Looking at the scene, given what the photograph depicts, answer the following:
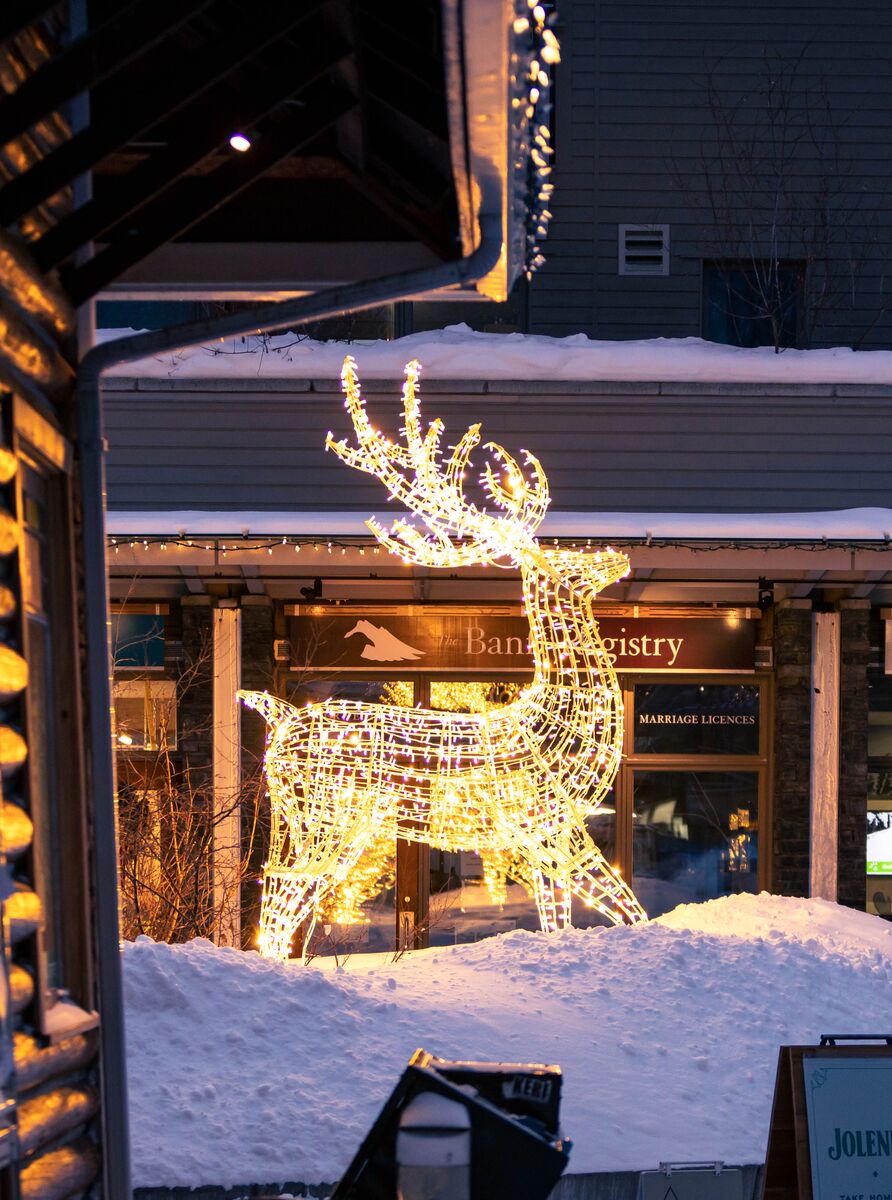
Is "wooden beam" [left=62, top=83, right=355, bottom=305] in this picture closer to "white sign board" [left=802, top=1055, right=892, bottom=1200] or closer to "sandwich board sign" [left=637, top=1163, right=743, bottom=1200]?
"white sign board" [left=802, top=1055, right=892, bottom=1200]

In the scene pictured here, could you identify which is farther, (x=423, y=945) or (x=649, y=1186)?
(x=423, y=945)

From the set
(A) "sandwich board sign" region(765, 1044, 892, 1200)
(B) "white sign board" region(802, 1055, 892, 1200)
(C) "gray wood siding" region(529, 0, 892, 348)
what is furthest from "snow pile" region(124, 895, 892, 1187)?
(C) "gray wood siding" region(529, 0, 892, 348)

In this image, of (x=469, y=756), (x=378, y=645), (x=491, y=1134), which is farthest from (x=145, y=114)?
(x=378, y=645)

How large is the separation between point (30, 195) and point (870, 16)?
11127 mm

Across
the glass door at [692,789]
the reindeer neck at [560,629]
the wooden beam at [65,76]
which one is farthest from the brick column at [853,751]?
the wooden beam at [65,76]

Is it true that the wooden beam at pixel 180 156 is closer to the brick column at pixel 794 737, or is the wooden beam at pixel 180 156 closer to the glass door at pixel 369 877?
the glass door at pixel 369 877

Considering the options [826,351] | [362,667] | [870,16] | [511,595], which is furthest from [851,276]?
[362,667]

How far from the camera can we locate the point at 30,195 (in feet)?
10.1

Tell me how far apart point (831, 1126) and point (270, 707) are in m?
4.89

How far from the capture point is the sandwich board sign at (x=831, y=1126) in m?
4.06

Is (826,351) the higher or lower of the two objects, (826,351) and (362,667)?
the higher

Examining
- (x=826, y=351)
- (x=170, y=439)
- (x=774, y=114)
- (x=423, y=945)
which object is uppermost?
(x=774, y=114)

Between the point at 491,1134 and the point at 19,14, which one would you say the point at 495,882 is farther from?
the point at 19,14

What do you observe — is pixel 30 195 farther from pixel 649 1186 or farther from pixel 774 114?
pixel 774 114
